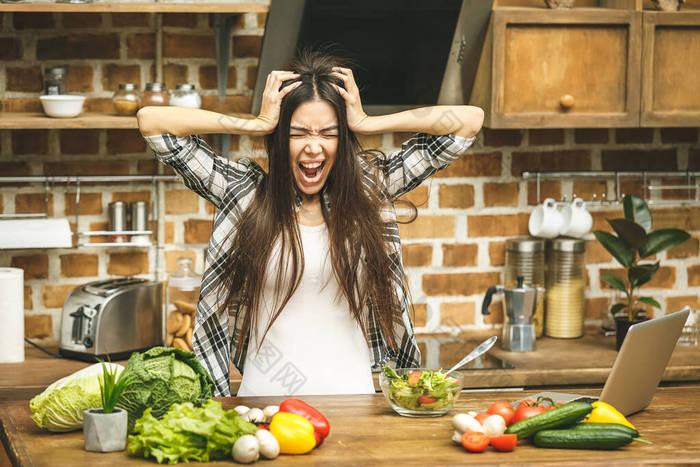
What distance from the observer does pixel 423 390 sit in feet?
5.71

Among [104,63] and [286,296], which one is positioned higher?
[104,63]

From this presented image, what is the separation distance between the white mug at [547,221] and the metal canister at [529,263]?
0.04m

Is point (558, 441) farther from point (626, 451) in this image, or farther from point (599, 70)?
point (599, 70)

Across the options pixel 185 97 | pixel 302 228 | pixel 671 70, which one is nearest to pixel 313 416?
pixel 302 228

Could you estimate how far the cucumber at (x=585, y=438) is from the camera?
5.14 feet

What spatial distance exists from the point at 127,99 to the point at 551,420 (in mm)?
1785

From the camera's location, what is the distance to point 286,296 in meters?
2.12

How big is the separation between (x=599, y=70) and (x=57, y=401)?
2.07 metres

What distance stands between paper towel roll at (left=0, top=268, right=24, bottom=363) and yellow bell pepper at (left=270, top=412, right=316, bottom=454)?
4.99ft

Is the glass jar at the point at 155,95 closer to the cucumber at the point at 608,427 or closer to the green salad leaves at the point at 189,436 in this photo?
the green salad leaves at the point at 189,436

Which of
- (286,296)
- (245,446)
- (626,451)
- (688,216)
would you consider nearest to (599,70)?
(688,216)

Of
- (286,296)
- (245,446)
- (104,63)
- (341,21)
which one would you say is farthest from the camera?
(104,63)

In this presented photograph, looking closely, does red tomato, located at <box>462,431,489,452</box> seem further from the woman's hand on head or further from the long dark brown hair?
the woman's hand on head

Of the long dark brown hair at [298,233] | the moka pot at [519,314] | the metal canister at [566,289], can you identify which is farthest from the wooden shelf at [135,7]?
the metal canister at [566,289]
